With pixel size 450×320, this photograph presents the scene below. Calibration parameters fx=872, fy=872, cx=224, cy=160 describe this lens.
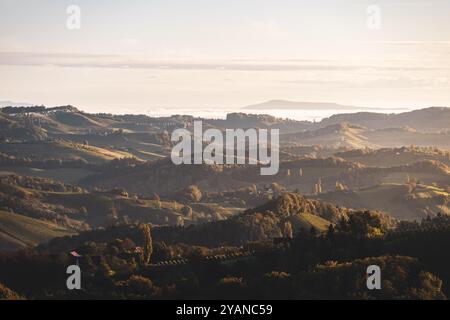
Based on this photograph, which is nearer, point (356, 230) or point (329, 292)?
point (329, 292)

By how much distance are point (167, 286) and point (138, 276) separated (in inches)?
431

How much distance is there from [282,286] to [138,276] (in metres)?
29.8
